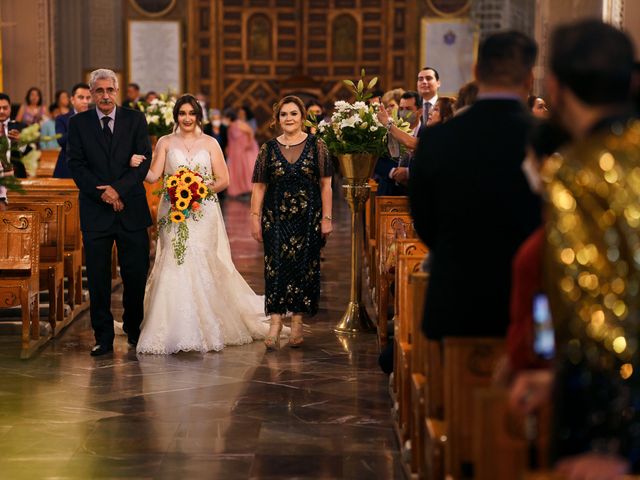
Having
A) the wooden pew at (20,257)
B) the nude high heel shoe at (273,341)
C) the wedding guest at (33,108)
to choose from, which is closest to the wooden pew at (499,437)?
the nude high heel shoe at (273,341)

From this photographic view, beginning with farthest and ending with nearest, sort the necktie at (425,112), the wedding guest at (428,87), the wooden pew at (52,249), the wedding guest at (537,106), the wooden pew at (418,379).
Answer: the wedding guest at (428,87) → the necktie at (425,112) → the wooden pew at (52,249) → the wedding guest at (537,106) → the wooden pew at (418,379)

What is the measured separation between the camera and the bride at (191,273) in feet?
29.1

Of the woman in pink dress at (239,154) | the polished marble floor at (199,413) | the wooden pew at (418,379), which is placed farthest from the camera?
the woman in pink dress at (239,154)

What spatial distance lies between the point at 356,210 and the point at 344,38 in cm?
1773

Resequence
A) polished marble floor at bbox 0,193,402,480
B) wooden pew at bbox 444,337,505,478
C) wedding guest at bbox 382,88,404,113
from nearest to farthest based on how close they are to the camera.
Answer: wooden pew at bbox 444,337,505,478
polished marble floor at bbox 0,193,402,480
wedding guest at bbox 382,88,404,113

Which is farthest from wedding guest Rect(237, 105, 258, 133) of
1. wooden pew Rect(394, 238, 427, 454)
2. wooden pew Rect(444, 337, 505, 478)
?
wooden pew Rect(444, 337, 505, 478)

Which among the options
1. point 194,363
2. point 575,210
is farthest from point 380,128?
point 575,210

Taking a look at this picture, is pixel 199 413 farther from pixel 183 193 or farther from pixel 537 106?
pixel 537 106

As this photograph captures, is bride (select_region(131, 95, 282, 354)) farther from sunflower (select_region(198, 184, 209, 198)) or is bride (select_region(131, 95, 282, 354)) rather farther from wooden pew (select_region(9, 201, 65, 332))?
wooden pew (select_region(9, 201, 65, 332))

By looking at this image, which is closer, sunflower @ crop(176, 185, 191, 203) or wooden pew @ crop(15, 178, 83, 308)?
sunflower @ crop(176, 185, 191, 203)

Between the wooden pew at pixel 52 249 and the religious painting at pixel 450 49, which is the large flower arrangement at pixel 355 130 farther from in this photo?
the religious painting at pixel 450 49

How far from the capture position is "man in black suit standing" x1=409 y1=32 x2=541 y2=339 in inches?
162

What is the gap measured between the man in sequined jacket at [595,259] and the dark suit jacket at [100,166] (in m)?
6.08

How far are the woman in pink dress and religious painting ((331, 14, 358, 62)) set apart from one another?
3901 mm
